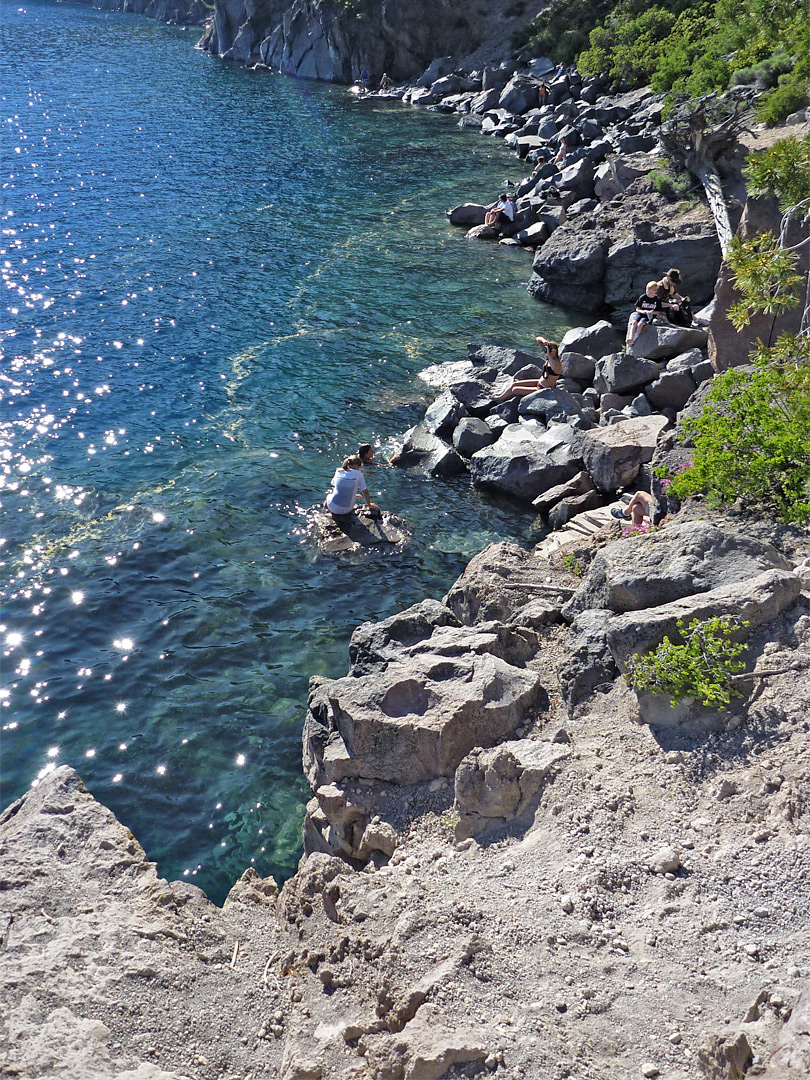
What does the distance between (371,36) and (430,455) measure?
72.0 metres

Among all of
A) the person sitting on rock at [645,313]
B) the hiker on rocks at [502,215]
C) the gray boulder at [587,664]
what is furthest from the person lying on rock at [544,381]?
the hiker on rocks at [502,215]

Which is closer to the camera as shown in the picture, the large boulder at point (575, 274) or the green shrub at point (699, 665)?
the green shrub at point (699, 665)

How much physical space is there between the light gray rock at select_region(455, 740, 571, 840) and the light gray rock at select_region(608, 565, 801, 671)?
1783 mm

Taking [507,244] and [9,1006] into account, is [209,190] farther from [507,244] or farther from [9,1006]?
[9,1006]

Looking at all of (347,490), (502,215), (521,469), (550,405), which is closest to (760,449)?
(521,469)

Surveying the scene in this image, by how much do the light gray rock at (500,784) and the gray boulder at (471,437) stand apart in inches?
543

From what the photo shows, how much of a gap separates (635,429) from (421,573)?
7205 millimetres

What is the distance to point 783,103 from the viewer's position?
3206cm

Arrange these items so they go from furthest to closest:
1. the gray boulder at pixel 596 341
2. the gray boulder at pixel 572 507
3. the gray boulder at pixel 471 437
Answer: the gray boulder at pixel 596 341
the gray boulder at pixel 471 437
the gray boulder at pixel 572 507

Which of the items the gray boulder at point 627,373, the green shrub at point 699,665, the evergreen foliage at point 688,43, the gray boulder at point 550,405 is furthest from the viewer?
the evergreen foliage at point 688,43

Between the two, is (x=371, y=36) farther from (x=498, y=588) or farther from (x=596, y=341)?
(x=498, y=588)

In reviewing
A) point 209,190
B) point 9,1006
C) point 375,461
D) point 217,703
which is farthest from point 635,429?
point 209,190

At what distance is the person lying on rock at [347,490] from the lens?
20.3 metres

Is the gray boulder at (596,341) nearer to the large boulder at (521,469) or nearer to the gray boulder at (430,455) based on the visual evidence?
the large boulder at (521,469)
